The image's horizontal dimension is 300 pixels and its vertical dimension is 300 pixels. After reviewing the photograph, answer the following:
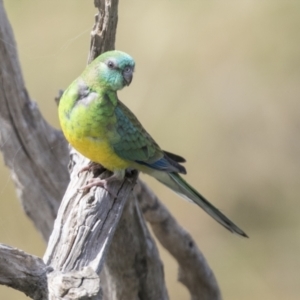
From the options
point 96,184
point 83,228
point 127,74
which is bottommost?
point 83,228

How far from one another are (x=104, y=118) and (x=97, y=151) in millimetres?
168

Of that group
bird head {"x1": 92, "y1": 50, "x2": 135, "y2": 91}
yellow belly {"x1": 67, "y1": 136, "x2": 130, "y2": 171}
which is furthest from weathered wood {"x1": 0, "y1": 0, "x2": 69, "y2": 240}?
bird head {"x1": 92, "y1": 50, "x2": 135, "y2": 91}

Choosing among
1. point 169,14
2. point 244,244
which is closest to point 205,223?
point 244,244

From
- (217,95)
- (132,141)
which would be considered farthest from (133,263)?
(217,95)

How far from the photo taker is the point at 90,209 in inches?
111

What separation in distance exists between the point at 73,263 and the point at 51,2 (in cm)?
485

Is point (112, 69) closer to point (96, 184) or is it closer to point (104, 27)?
point (104, 27)

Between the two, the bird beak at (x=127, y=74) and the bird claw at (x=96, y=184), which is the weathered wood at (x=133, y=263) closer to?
the bird claw at (x=96, y=184)

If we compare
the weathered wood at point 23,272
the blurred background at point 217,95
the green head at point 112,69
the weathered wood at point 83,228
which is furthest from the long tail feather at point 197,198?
the blurred background at point 217,95

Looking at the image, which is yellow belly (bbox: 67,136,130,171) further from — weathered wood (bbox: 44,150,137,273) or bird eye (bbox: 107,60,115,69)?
bird eye (bbox: 107,60,115,69)

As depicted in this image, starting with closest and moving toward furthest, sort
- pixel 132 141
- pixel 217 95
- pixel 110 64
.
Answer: pixel 110 64
pixel 132 141
pixel 217 95

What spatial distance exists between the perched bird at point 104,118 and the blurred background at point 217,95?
10.4 ft

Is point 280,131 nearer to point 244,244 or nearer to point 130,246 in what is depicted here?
point 244,244

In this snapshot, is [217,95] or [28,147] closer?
[28,147]
